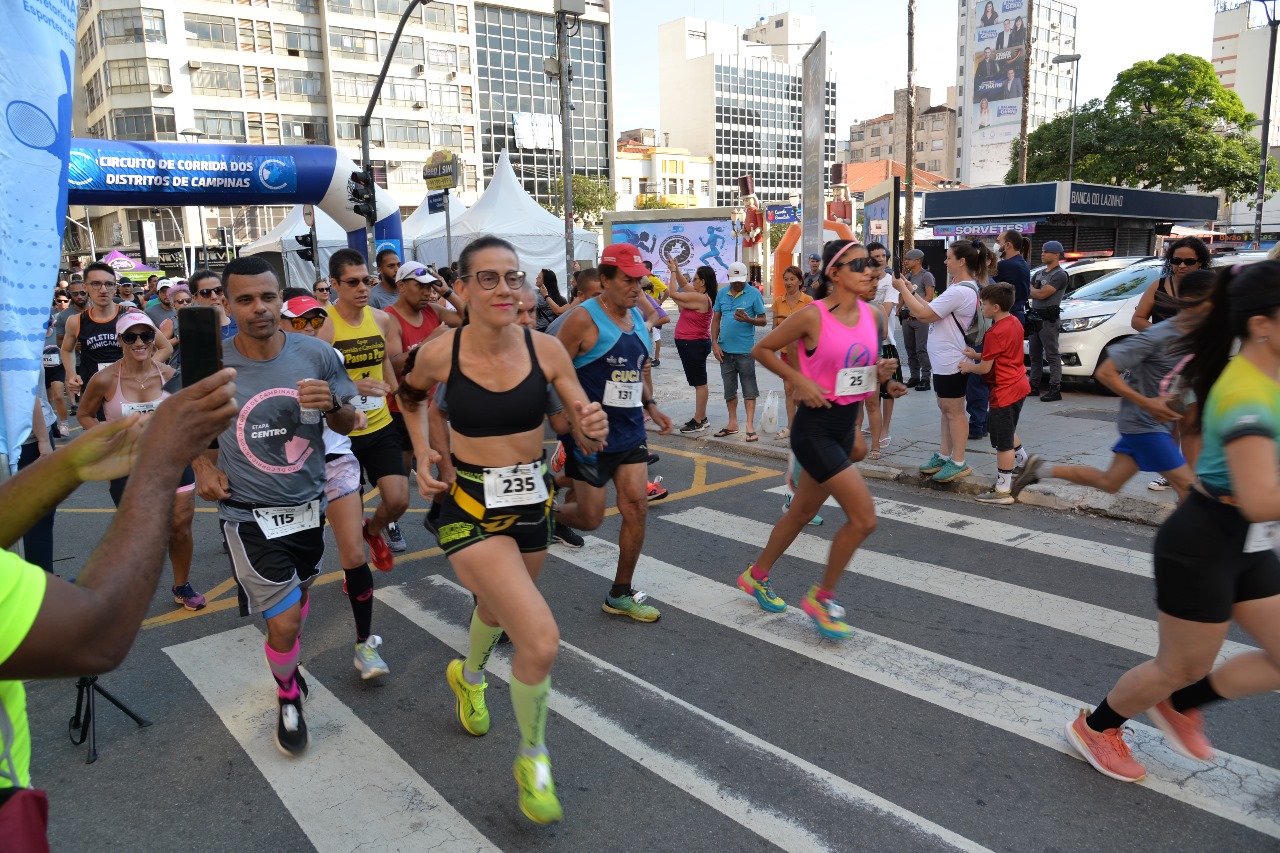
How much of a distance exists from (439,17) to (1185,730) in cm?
7346

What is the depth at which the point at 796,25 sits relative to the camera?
145m

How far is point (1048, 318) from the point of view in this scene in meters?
11.2

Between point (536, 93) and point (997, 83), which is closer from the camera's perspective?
point (997, 83)

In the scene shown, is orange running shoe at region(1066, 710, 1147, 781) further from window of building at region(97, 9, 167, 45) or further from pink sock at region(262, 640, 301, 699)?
window of building at region(97, 9, 167, 45)

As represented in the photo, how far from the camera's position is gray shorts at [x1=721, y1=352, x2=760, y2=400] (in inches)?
402

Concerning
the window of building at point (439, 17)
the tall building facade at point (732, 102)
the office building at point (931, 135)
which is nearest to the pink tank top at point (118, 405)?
the window of building at point (439, 17)

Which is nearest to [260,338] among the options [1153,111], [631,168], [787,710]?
[787,710]

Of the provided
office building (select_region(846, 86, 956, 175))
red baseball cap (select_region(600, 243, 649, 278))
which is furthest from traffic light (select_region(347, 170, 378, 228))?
office building (select_region(846, 86, 956, 175))

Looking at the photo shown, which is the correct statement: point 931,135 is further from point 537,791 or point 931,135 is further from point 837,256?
point 537,791

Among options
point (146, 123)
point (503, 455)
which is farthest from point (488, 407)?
point (146, 123)

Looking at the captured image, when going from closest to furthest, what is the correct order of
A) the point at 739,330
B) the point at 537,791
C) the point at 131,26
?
1. the point at 537,791
2. the point at 739,330
3. the point at 131,26

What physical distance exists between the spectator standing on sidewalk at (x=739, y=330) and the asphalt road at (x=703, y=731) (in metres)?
4.48

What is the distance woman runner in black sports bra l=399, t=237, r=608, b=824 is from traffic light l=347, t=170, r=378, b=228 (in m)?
14.1

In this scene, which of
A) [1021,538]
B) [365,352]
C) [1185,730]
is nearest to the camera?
[1185,730]
